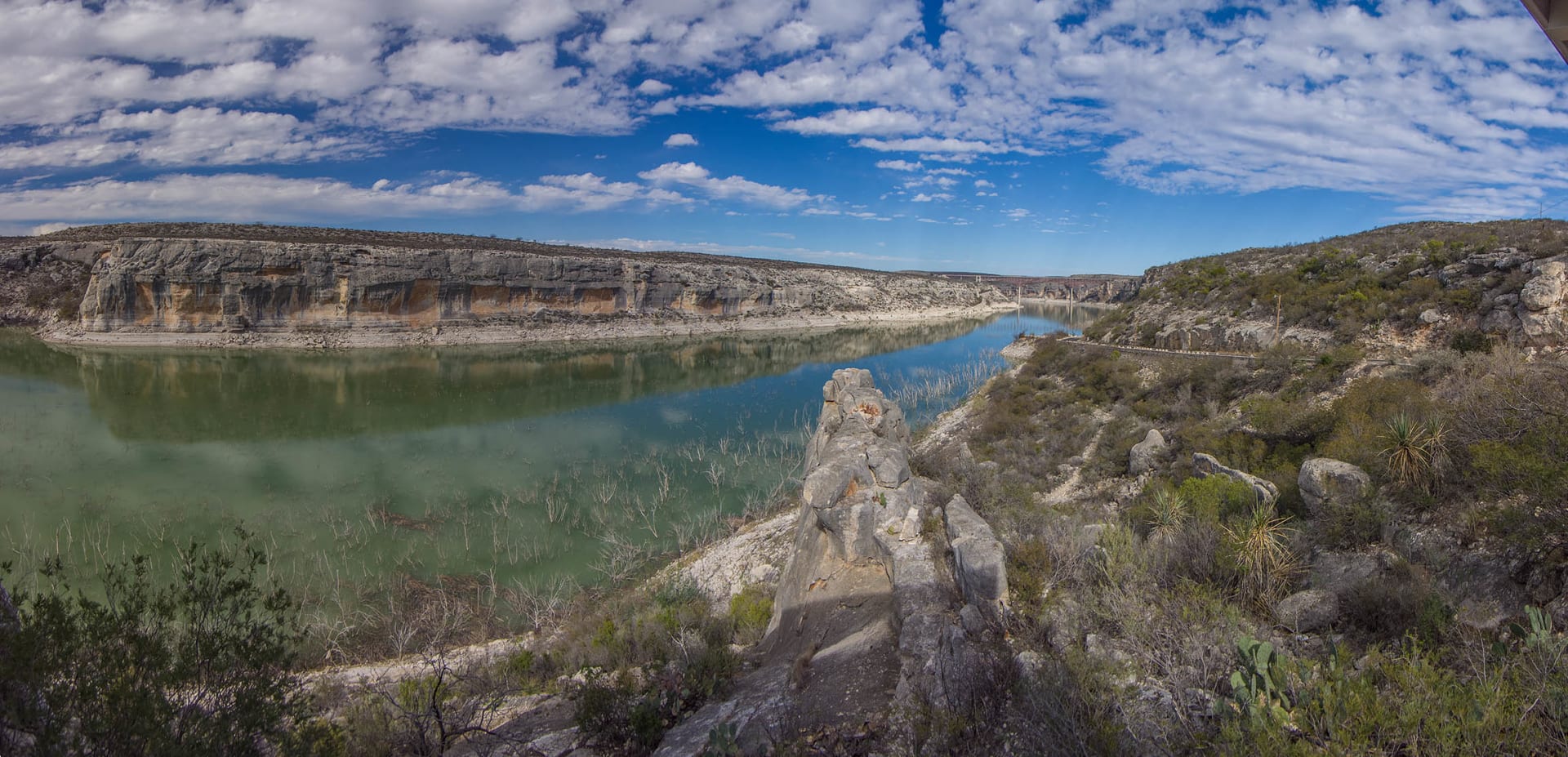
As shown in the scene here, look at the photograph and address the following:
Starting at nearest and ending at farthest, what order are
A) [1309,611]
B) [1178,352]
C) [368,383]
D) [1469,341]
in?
1. [1309,611]
2. [1469,341]
3. [1178,352]
4. [368,383]

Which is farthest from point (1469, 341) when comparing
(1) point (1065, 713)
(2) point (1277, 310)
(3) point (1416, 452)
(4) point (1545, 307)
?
(1) point (1065, 713)

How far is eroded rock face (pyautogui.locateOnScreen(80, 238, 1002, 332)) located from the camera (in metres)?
46.8

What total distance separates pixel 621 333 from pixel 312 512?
47299 mm

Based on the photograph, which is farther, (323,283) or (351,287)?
(351,287)

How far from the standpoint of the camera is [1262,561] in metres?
6.06

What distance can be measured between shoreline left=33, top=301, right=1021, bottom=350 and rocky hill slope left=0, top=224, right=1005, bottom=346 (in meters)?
0.45

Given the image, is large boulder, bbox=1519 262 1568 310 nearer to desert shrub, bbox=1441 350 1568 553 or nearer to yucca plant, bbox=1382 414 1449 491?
desert shrub, bbox=1441 350 1568 553

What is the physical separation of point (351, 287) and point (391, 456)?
123ft

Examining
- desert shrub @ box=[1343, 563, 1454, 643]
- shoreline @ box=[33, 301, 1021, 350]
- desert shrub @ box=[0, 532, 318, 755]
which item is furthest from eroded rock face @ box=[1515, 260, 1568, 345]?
shoreline @ box=[33, 301, 1021, 350]

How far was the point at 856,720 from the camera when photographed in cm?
502

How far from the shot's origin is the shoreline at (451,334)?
46.4m

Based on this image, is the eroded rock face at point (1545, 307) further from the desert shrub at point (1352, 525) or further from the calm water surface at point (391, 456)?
the calm water surface at point (391, 456)

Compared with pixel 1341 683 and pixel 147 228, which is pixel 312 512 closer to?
pixel 1341 683

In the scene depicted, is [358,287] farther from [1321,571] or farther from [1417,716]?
[1417,716]
